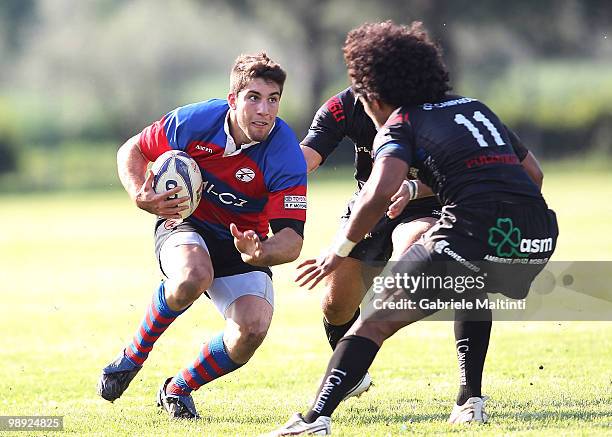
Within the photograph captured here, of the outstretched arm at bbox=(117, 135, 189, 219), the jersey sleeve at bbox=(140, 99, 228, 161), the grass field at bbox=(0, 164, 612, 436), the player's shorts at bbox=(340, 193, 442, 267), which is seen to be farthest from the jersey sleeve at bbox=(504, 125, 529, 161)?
the outstretched arm at bbox=(117, 135, 189, 219)

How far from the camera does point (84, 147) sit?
43.1 m

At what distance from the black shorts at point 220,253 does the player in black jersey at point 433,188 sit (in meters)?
1.37

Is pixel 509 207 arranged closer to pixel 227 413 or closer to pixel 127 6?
pixel 227 413

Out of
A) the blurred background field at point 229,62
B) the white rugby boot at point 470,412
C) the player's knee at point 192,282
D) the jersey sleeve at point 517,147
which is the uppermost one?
the blurred background field at point 229,62

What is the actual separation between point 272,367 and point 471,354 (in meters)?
2.56

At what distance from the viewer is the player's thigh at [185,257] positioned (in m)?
6.50

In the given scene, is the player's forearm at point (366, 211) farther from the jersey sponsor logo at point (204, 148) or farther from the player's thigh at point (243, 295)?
the jersey sponsor logo at point (204, 148)

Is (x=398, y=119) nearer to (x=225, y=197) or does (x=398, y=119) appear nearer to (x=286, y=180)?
(x=286, y=180)

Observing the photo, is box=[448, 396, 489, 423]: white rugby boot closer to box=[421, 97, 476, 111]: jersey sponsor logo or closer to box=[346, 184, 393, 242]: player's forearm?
box=[346, 184, 393, 242]: player's forearm

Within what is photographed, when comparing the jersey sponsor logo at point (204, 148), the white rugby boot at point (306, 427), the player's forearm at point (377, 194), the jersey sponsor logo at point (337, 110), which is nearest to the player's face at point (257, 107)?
the jersey sponsor logo at point (204, 148)

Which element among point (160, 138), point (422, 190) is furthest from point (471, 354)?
point (160, 138)

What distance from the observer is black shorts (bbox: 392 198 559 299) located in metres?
5.70

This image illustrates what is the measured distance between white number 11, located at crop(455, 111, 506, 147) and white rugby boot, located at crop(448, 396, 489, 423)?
1549mm

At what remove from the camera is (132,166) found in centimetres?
699
